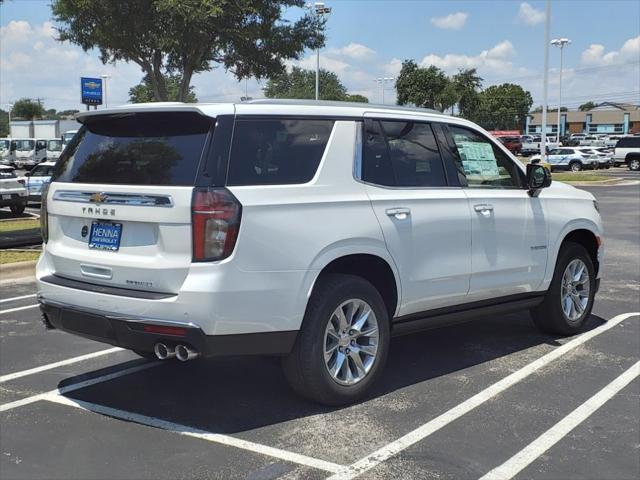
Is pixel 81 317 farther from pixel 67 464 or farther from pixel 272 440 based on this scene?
pixel 272 440

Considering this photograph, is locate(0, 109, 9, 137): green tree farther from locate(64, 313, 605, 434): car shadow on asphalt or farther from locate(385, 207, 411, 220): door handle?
locate(385, 207, 411, 220): door handle

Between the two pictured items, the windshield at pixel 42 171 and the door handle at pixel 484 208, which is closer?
the door handle at pixel 484 208

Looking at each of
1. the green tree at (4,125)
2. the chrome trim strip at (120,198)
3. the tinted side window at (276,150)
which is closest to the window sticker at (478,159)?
the tinted side window at (276,150)

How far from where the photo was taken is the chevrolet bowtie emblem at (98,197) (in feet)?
13.6

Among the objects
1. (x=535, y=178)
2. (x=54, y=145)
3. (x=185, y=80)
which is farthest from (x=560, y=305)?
(x=54, y=145)

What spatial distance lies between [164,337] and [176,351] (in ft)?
0.36

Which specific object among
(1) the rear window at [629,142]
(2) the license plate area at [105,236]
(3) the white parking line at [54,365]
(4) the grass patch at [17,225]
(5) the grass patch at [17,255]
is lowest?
(3) the white parking line at [54,365]

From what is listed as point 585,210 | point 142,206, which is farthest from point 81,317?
point 585,210

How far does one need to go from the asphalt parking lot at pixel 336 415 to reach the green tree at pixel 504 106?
77.8 m

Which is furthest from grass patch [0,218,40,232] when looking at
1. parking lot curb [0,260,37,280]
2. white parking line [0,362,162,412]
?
white parking line [0,362,162,412]

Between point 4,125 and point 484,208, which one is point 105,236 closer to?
point 484,208

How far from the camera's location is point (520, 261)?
218 inches

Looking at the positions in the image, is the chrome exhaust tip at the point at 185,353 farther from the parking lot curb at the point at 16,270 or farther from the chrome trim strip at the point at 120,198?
the parking lot curb at the point at 16,270

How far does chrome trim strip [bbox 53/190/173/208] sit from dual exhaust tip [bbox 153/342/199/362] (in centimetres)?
80
